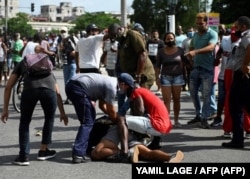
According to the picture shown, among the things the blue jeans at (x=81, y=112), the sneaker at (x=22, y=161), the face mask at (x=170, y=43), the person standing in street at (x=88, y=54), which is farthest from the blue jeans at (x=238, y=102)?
the person standing in street at (x=88, y=54)

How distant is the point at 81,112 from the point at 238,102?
2.23 metres

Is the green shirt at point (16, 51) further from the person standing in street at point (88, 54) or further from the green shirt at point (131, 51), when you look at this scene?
the green shirt at point (131, 51)

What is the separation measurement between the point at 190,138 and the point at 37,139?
2375 mm

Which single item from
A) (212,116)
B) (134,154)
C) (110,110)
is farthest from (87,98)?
(212,116)

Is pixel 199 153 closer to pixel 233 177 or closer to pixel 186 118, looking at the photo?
pixel 233 177

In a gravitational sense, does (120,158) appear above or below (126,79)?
below

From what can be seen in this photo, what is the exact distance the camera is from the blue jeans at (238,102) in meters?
7.67

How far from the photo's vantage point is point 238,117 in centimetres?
777

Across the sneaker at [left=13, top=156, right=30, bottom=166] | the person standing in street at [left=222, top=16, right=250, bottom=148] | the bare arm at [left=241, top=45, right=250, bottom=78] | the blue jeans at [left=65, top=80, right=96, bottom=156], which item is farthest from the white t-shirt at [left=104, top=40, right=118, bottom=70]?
the sneaker at [left=13, top=156, right=30, bottom=166]

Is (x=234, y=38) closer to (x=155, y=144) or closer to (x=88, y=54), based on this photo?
(x=155, y=144)

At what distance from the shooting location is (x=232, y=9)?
6150 centimetres

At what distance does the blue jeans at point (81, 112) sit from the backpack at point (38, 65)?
36 centimetres

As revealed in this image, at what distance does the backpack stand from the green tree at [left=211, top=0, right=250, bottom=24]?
178ft

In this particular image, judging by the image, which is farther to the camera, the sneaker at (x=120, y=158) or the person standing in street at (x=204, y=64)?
the person standing in street at (x=204, y=64)
